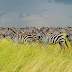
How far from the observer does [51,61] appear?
9.36 metres

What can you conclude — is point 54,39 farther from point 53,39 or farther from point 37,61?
point 37,61

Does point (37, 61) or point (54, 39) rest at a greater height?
point (54, 39)

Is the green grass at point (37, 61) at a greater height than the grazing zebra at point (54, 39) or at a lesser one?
lesser

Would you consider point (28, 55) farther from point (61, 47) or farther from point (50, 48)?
point (61, 47)

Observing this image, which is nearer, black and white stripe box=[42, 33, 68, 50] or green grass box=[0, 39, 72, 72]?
green grass box=[0, 39, 72, 72]

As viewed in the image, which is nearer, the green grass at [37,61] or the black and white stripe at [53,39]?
the green grass at [37,61]

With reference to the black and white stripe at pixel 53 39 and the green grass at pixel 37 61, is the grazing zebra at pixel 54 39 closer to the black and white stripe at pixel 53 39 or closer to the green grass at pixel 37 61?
the black and white stripe at pixel 53 39

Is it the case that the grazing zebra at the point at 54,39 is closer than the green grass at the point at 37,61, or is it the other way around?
the green grass at the point at 37,61

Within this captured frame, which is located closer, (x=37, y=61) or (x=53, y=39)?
(x=37, y=61)

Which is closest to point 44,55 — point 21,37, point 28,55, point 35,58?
point 35,58

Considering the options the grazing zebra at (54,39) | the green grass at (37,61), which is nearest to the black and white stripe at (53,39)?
the grazing zebra at (54,39)

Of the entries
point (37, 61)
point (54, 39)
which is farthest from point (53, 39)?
point (37, 61)

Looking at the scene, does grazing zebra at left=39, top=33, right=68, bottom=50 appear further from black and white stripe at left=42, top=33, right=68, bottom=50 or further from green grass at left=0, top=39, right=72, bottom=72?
green grass at left=0, top=39, right=72, bottom=72

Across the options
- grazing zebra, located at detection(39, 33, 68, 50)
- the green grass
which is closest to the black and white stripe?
grazing zebra, located at detection(39, 33, 68, 50)
